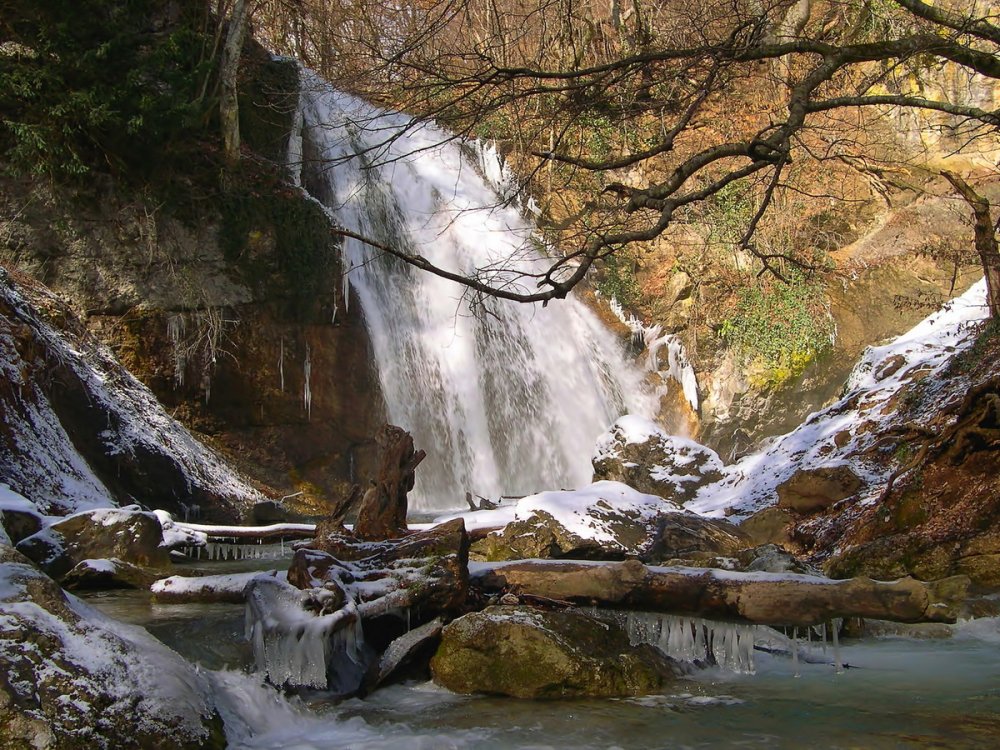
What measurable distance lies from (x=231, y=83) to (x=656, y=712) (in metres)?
12.7

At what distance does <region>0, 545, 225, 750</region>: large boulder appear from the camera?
113 inches

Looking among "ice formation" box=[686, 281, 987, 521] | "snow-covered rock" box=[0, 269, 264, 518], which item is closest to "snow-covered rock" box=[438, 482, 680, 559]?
"ice formation" box=[686, 281, 987, 521]

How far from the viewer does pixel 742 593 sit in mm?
4703

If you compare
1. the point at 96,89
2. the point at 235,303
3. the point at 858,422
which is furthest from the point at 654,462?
the point at 96,89

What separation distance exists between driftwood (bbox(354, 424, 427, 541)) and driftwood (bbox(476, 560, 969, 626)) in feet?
6.30

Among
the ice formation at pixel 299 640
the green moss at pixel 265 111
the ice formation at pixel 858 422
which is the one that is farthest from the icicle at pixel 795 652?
the green moss at pixel 265 111

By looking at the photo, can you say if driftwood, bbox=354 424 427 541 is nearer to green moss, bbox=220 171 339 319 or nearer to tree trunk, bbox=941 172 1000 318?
tree trunk, bbox=941 172 1000 318

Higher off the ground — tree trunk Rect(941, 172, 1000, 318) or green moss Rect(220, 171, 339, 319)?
green moss Rect(220, 171, 339, 319)

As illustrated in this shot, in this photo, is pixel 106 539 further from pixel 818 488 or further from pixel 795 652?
pixel 818 488

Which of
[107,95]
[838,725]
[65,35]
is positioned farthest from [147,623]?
[65,35]

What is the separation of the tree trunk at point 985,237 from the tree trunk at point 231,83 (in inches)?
427

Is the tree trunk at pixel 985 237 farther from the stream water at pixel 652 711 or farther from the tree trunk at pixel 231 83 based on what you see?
the tree trunk at pixel 231 83

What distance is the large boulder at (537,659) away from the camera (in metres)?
4.58

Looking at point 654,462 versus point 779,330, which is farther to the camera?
point 779,330
